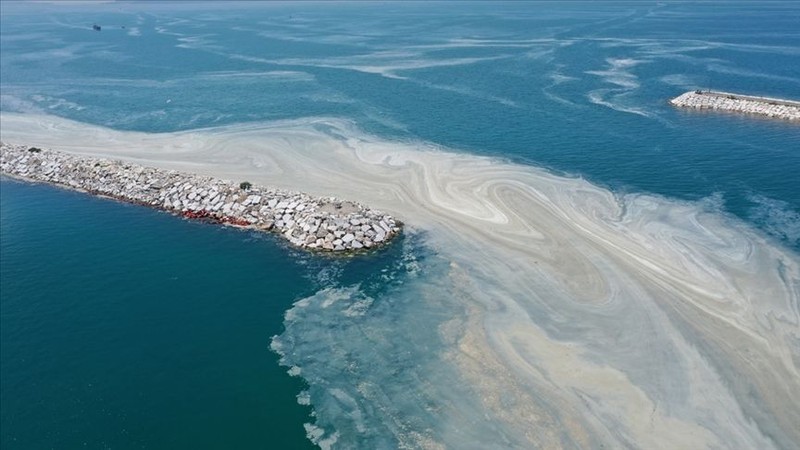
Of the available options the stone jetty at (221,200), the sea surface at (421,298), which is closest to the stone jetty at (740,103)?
the sea surface at (421,298)

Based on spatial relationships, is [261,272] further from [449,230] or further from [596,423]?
[596,423]

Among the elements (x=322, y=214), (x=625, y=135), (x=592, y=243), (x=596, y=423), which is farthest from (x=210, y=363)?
(x=625, y=135)

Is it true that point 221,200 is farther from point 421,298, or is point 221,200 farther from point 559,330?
point 559,330

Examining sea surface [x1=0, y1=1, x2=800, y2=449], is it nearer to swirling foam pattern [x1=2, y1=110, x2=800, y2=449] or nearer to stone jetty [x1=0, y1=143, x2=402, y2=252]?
swirling foam pattern [x1=2, y1=110, x2=800, y2=449]

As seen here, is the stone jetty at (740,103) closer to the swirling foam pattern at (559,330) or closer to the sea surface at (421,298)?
the sea surface at (421,298)

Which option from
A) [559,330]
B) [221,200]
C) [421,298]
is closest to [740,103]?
[559,330]

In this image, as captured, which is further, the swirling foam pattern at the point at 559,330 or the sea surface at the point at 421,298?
the sea surface at the point at 421,298
